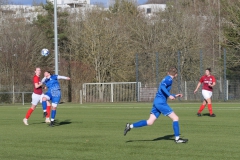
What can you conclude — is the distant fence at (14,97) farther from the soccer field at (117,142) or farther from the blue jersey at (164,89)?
the blue jersey at (164,89)

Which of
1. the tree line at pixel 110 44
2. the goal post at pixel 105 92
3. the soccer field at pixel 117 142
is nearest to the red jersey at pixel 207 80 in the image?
the soccer field at pixel 117 142

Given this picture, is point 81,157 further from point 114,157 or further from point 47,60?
point 47,60

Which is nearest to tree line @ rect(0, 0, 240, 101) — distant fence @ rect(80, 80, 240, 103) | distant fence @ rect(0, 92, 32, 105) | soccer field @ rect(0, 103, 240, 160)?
distant fence @ rect(80, 80, 240, 103)

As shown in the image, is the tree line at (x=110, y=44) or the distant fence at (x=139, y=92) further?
the tree line at (x=110, y=44)

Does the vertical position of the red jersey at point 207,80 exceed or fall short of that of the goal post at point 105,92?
it exceeds it

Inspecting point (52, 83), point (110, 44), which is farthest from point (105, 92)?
point (52, 83)

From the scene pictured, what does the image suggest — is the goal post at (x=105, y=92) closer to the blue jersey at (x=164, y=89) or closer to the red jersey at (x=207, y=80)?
the red jersey at (x=207, y=80)

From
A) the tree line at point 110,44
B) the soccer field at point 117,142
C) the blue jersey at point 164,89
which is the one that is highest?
the tree line at point 110,44

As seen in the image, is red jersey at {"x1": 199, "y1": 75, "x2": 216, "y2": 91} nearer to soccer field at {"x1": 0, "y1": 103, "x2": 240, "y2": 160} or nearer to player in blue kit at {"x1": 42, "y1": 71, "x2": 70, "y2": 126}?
soccer field at {"x1": 0, "y1": 103, "x2": 240, "y2": 160}

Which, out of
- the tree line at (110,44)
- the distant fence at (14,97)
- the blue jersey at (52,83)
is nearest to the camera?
the blue jersey at (52,83)

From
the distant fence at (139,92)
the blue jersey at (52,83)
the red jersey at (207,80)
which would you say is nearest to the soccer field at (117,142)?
the blue jersey at (52,83)

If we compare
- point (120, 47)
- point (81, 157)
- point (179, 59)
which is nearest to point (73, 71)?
point (120, 47)

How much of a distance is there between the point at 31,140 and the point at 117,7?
63810 millimetres

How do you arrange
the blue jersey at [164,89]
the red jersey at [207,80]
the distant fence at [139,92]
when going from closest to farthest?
the blue jersey at [164,89] < the red jersey at [207,80] < the distant fence at [139,92]
